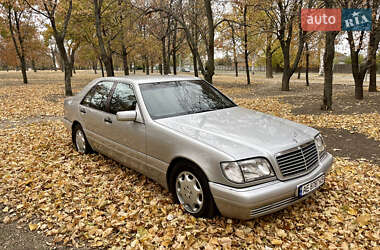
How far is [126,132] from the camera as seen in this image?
4062 mm

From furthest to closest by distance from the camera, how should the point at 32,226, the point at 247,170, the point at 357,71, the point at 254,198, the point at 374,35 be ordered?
1. the point at 357,71
2. the point at 374,35
3. the point at 32,226
4. the point at 247,170
5. the point at 254,198

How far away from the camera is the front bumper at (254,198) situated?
2.72 metres

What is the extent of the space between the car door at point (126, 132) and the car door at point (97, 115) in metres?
0.15

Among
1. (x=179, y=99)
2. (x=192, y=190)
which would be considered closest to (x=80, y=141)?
(x=179, y=99)

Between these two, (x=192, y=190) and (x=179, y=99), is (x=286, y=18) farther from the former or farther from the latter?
(x=192, y=190)

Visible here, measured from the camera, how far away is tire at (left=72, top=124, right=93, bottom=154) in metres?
5.48

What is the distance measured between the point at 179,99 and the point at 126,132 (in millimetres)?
921

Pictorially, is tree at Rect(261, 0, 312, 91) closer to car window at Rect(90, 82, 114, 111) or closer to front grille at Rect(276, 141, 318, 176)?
car window at Rect(90, 82, 114, 111)

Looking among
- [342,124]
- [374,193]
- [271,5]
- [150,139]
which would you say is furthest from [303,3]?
[150,139]

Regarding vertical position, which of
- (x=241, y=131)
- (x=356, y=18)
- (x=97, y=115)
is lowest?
(x=241, y=131)

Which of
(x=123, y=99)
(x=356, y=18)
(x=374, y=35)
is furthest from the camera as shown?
(x=374, y=35)

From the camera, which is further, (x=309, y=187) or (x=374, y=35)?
(x=374, y=35)

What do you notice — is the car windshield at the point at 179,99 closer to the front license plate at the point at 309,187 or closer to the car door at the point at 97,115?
the car door at the point at 97,115

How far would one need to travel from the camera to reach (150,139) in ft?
11.9
